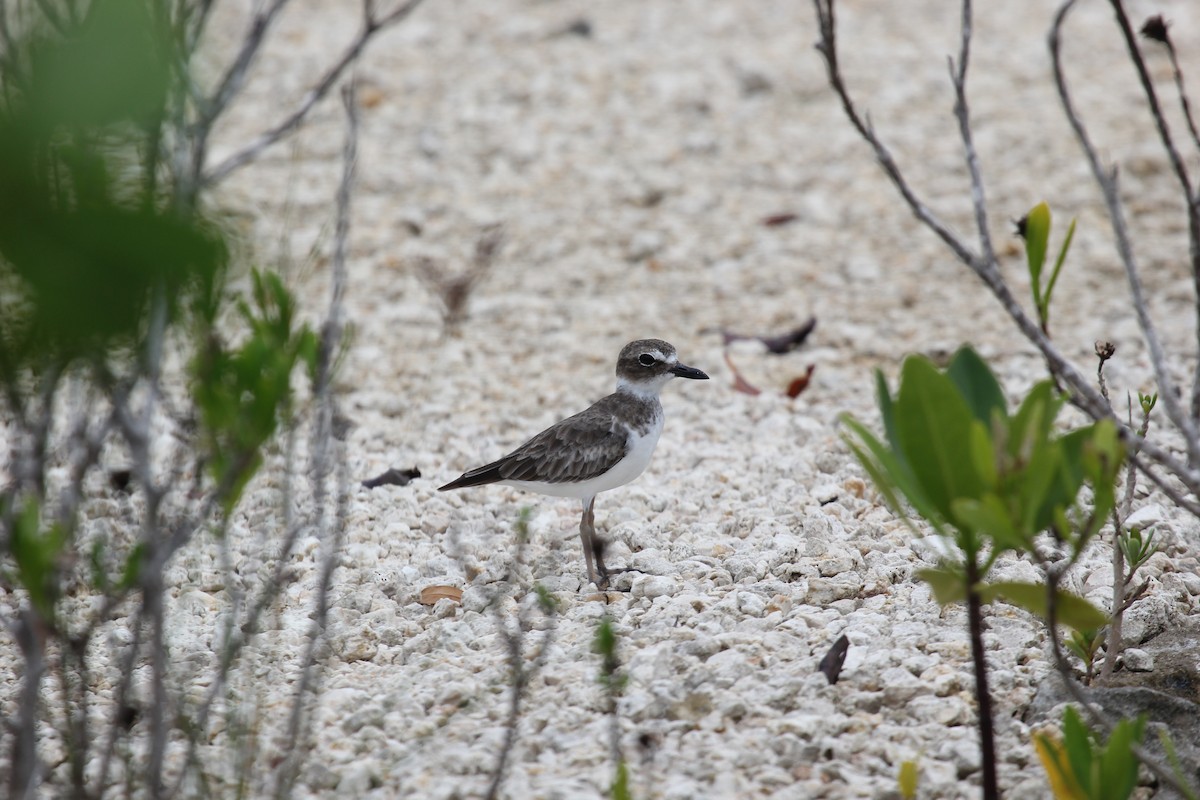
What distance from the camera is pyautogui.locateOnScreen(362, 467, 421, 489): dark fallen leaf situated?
552 centimetres

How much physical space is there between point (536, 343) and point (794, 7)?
518 centimetres

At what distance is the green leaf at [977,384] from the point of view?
121 inches

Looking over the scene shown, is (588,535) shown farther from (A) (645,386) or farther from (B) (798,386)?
(B) (798,386)

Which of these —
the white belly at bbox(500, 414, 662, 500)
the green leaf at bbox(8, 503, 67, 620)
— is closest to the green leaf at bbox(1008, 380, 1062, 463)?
the green leaf at bbox(8, 503, 67, 620)

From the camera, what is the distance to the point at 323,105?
9.70 meters

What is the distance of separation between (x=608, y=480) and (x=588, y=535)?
23 centimetres

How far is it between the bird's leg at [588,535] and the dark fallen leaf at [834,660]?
102 cm

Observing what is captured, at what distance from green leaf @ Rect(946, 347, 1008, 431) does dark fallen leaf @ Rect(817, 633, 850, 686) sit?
3.56 ft

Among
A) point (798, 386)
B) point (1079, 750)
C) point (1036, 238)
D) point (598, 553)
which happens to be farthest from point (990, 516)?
point (798, 386)

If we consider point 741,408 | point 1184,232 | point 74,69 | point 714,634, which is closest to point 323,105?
point 741,408

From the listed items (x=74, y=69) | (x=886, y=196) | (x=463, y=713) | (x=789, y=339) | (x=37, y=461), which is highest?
(x=886, y=196)

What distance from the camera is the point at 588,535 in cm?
486

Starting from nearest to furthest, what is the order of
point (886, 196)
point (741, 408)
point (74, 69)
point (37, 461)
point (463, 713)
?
point (74, 69) < point (37, 461) < point (463, 713) < point (741, 408) < point (886, 196)

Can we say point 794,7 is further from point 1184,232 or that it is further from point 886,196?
point 1184,232
